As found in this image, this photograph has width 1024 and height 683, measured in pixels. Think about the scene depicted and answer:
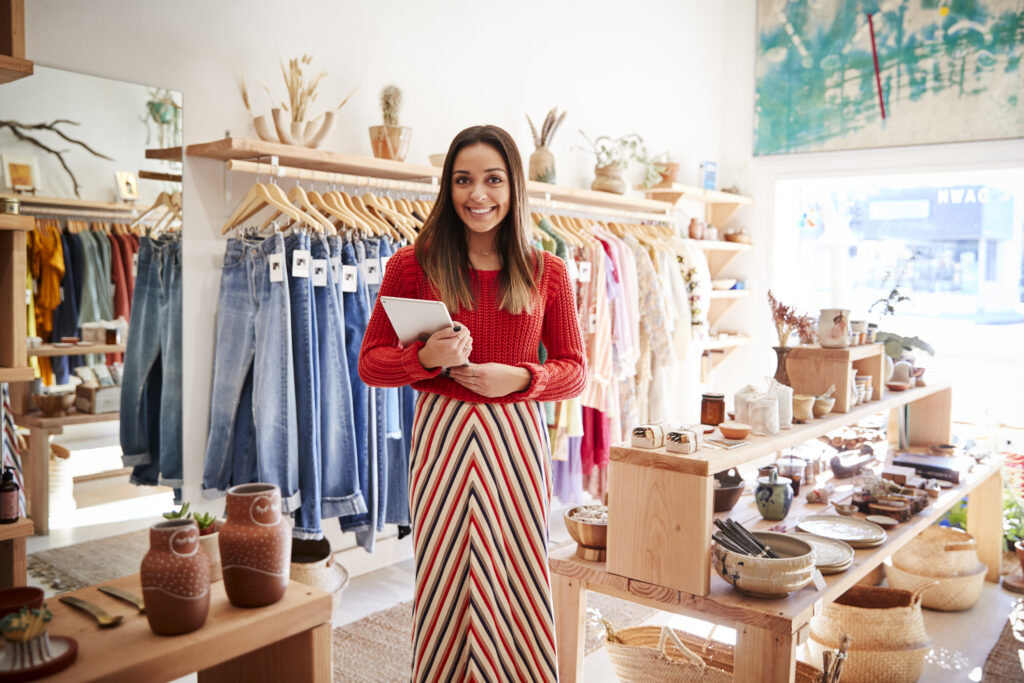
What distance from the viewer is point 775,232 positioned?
6.02 metres

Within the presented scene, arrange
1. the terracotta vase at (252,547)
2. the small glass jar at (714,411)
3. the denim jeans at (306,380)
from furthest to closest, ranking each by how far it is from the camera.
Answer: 1. the denim jeans at (306,380)
2. the small glass jar at (714,411)
3. the terracotta vase at (252,547)

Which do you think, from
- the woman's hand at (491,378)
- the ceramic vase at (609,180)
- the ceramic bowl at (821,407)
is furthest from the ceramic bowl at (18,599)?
the ceramic vase at (609,180)

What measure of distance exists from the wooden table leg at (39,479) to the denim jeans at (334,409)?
2.80 ft

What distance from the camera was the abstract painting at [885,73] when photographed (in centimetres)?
518

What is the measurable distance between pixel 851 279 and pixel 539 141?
2842 millimetres

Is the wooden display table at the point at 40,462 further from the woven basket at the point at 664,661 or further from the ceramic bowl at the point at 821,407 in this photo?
the ceramic bowl at the point at 821,407

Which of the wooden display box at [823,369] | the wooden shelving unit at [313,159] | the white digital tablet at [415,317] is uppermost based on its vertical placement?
the wooden shelving unit at [313,159]

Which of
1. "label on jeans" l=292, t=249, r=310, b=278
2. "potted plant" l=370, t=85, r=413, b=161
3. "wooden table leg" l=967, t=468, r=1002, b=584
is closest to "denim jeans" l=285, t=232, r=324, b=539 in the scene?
"label on jeans" l=292, t=249, r=310, b=278

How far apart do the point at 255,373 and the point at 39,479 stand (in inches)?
28.0

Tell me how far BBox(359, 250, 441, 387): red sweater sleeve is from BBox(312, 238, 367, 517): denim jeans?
3.71 feet

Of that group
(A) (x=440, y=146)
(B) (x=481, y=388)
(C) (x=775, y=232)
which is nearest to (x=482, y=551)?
(B) (x=481, y=388)

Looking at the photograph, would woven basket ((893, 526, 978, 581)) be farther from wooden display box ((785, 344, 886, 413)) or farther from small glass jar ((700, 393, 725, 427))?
small glass jar ((700, 393, 725, 427))

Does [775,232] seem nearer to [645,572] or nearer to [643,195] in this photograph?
[643,195]

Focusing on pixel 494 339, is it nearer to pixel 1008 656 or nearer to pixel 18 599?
pixel 18 599
